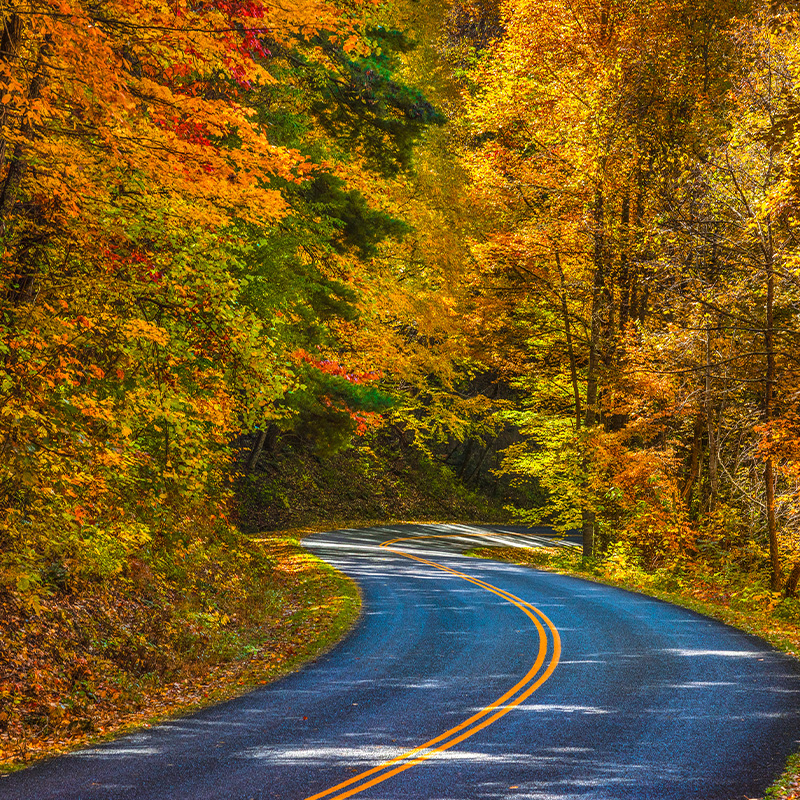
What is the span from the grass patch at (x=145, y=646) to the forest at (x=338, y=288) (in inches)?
2.4

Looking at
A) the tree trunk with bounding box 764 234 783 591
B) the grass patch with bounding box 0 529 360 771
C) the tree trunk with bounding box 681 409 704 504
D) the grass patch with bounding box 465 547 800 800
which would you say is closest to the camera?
the grass patch with bounding box 0 529 360 771

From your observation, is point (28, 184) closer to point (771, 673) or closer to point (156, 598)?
point (156, 598)

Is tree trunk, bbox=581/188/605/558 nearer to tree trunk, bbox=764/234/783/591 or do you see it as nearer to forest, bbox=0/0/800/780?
forest, bbox=0/0/800/780

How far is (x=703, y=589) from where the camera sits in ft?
63.8

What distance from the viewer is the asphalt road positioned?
272 inches

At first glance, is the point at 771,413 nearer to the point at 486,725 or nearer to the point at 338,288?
the point at 338,288

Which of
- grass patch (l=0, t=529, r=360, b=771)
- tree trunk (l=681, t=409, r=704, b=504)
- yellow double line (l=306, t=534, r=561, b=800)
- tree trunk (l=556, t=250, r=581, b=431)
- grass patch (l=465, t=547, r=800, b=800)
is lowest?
grass patch (l=0, t=529, r=360, b=771)

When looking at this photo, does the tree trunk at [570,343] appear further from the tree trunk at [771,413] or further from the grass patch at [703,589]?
the tree trunk at [771,413]

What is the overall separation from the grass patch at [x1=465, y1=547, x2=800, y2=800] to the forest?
0.22m

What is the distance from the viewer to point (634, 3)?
22969 mm

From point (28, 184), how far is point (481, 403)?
25.9 meters

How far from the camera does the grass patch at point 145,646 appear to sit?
841cm

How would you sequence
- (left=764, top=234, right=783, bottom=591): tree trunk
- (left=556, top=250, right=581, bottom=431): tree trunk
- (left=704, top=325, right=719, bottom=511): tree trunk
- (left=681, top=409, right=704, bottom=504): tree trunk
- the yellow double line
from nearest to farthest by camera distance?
the yellow double line, (left=764, top=234, right=783, bottom=591): tree trunk, (left=704, top=325, right=719, bottom=511): tree trunk, (left=681, top=409, right=704, bottom=504): tree trunk, (left=556, top=250, right=581, bottom=431): tree trunk

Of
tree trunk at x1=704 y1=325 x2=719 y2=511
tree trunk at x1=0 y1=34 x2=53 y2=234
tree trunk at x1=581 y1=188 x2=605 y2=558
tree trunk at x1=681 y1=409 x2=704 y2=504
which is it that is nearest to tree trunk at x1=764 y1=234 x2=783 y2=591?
tree trunk at x1=704 y1=325 x2=719 y2=511
